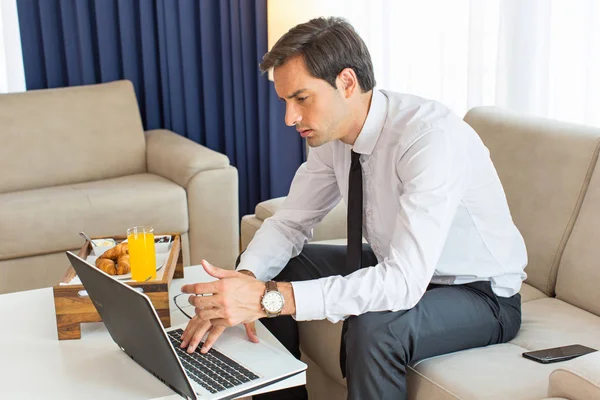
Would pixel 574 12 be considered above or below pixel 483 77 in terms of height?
above

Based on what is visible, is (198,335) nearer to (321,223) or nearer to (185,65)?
(321,223)

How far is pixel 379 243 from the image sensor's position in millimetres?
2023

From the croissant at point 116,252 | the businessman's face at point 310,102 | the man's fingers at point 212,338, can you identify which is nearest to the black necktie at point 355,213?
the businessman's face at point 310,102

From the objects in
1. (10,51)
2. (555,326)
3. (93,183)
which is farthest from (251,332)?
(10,51)

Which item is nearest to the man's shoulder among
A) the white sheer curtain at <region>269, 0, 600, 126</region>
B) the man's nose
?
the man's nose

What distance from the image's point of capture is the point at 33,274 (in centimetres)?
321

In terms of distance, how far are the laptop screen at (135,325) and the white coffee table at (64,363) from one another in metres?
0.04

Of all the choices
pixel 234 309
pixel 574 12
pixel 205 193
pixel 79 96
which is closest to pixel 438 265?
pixel 234 309

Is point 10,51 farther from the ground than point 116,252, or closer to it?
farther from the ground

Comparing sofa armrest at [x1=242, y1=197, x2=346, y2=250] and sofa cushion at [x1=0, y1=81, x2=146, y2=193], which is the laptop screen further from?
sofa cushion at [x1=0, y1=81, x2=146, y2=193]

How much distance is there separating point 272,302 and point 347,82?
1.81ft

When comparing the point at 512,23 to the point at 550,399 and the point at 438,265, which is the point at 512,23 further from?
the point at 550,399

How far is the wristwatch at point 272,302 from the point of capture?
1696mm

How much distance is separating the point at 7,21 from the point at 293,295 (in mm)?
3023
